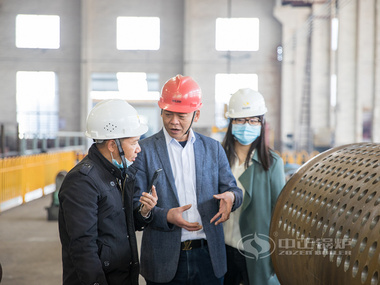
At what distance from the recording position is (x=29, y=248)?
642 cm

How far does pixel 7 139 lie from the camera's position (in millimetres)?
20281

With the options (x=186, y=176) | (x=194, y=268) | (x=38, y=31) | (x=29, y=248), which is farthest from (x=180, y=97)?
(x=38, y=31)

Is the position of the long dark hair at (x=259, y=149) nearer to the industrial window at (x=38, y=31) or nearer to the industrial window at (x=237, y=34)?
the industrial window at (x=237, y=34)

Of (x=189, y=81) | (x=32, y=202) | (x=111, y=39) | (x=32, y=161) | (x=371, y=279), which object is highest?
(x=111, y=39)

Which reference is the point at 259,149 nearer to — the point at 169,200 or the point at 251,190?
the point at 251,190

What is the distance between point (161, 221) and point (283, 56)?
1974cm

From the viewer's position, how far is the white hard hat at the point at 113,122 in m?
2.24

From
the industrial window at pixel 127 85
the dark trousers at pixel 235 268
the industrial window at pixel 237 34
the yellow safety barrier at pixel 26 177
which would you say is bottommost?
the yellow safety barrier at pixel 26 177

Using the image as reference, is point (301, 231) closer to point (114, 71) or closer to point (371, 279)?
point (371, 279)

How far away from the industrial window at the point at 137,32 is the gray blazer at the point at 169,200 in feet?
63.9

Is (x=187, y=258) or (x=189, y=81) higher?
(x=189, y=81)

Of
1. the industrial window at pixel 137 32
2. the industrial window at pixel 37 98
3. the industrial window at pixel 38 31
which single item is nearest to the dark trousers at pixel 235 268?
the industrial window at pixel 137 32

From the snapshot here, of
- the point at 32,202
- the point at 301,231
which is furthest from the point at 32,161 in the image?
the point at 301,231

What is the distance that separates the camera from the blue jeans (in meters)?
2.41
